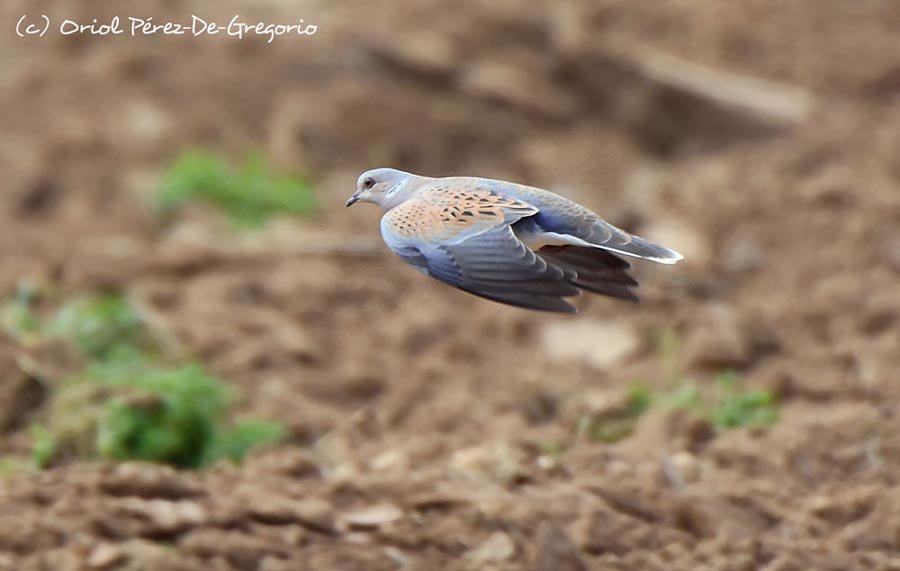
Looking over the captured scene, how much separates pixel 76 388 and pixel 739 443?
7.77 feet

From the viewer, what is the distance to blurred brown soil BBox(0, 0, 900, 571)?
421 centimetres

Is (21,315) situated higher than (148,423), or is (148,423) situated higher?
(21,315)

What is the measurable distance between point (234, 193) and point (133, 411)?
305 centimetres

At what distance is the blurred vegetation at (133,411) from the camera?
5.17 metres

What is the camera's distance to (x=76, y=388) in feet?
17.6

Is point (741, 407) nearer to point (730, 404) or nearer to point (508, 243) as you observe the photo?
point (730, 404)

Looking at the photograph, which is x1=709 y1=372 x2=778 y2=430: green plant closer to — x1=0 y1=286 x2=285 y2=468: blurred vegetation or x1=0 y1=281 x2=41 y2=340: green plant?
x1=0 y1=286 x2=285 y2=468: blurred vegetation

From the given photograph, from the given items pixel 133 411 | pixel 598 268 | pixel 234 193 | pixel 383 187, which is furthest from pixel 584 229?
pixel 234 193

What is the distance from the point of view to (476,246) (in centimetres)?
358

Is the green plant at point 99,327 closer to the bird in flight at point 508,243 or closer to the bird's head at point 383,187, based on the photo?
the bird's head at point 383,187

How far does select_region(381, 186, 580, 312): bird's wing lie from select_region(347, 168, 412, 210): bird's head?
0.23m

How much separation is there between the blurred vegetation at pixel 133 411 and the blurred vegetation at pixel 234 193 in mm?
1707

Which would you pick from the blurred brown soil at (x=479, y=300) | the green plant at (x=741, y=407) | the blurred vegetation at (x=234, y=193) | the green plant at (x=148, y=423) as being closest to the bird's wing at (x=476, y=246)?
the blurred brown soil at (x=479, y=300)

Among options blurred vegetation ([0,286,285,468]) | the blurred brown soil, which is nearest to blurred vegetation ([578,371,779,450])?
the blurred brown soil
